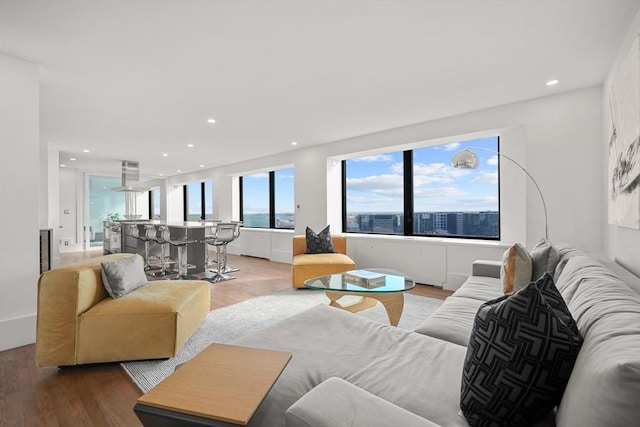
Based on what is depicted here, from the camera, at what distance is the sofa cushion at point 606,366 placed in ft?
2.04

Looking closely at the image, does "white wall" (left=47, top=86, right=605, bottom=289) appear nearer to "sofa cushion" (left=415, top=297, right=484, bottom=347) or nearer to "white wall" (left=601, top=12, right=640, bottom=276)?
"white wall" (left=601, top=12, right=640, bottom=276)

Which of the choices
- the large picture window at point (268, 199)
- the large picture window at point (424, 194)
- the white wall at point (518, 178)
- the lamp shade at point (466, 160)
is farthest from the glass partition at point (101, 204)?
the lamp shade at point (466, 160)

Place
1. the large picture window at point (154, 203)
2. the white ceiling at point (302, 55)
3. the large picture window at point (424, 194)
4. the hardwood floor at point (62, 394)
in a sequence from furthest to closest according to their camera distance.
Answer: the large picture window at point (154, 203)
the large picture window at point (424, 194)
the white ceiling at point (302, 55)
the hardwood floor at point (62, 394)

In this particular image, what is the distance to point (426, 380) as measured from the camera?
4.07ft

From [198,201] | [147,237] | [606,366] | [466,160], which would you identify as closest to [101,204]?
→ [198,201]

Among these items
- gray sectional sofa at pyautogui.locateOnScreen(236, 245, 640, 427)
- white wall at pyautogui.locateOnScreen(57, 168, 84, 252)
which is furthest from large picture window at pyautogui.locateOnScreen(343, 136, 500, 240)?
white wall at pyautogui.locateOnScreen(57, 168, 84, 252)

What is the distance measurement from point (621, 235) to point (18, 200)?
5.20m

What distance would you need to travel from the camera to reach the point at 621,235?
2.50 m

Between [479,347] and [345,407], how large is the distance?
0.47 meters

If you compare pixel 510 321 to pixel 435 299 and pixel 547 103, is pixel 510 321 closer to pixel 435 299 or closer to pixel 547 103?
pixel 435 299

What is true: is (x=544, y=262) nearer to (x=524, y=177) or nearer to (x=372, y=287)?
(x=372, y=287)

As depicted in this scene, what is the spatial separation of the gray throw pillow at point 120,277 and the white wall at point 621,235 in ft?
12.5

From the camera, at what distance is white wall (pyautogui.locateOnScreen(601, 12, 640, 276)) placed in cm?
212

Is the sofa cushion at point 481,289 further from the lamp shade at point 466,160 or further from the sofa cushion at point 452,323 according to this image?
the lamp shade at point 466,160
